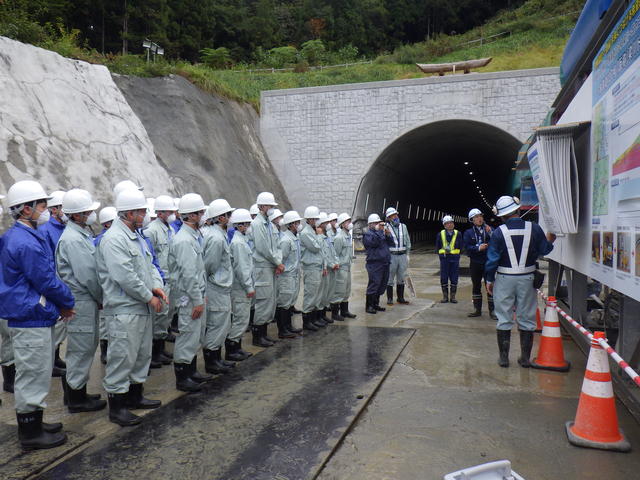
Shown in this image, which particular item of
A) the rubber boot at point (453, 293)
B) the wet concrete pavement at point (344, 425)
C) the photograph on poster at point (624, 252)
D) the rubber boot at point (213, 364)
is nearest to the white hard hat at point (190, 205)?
the rubber boot at point (213, 364)

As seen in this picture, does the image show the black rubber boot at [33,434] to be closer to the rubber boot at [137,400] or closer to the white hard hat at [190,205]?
the rubber boot at [137,400]

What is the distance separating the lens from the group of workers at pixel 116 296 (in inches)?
136

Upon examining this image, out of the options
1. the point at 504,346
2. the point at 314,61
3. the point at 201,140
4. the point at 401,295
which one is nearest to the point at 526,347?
the point at 504,346

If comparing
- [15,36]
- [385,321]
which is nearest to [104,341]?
[385,321]

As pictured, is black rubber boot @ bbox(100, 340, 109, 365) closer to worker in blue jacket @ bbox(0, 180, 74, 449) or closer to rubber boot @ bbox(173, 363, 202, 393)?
rubber boot @ bbox(173, 363, 202, 393)

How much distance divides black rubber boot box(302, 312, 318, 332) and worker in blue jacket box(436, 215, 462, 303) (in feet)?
A: 11.3

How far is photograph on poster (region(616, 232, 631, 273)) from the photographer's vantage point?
3.65 meters

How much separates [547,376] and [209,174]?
1322 cm

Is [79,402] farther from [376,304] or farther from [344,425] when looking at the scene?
[376,304]

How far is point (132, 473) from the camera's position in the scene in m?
3.06

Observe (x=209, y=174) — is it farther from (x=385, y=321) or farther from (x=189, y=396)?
(x=189, y=396)

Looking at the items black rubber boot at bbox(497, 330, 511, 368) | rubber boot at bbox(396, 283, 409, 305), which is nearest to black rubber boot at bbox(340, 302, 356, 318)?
rubber boot at bbox(396, 283, 409, 305)

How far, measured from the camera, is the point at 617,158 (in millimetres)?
3932

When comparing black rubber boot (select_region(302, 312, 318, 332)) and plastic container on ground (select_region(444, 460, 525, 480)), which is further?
black rubber boot (select_region(302, 312, 318, 332))
